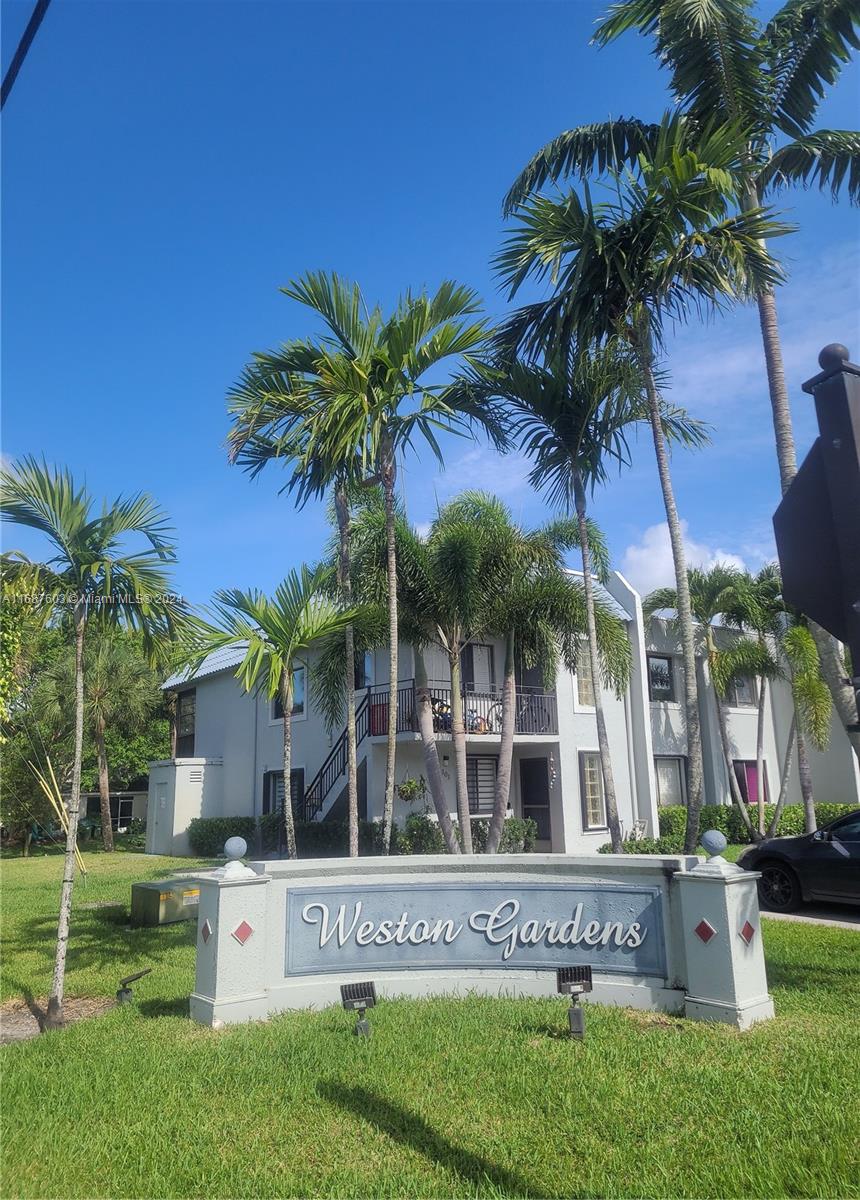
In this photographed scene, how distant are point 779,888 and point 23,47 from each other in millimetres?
12655

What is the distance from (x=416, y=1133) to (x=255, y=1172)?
2.86 feet

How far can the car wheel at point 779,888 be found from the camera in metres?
12.0

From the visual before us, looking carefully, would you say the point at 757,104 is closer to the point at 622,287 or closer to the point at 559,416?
the point at 622,287

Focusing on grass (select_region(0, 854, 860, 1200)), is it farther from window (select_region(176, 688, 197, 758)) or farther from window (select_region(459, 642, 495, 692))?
window (select_region(176, 688, 197, 758))

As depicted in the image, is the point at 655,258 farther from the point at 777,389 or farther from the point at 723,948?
the point at 723,948

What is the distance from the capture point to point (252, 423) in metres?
10.8

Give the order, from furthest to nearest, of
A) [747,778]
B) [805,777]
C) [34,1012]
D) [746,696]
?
1. [746,696]
2. [747,778]
3. [805,777]
4. [34,1012]

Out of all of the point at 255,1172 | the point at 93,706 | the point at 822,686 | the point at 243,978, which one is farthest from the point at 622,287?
the point at 93,706

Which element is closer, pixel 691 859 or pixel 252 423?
pixel 691 859

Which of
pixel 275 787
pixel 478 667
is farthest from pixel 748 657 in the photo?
pixel 275 787

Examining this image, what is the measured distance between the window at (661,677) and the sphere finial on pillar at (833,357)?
75.9 ft

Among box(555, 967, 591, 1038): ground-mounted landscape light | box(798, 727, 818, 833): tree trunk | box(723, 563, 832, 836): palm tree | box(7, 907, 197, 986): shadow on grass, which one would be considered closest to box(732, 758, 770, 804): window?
box(723, 563, 832, 836): palm tree

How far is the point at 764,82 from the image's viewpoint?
10.8 metres

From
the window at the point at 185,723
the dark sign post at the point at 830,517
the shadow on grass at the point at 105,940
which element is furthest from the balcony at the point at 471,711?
the dark sign post at the point at 830,517
